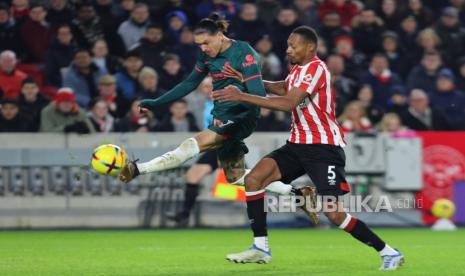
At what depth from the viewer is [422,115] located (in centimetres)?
1684

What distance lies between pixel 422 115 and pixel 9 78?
21.3ft

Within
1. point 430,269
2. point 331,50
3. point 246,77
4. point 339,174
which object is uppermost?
point 331,50

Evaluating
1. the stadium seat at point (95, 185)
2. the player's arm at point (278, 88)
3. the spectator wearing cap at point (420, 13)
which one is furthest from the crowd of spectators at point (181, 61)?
the player's arm at point (278, 88)

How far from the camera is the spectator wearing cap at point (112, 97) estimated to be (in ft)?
53.1

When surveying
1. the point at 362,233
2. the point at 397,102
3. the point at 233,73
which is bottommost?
the point at 362,233

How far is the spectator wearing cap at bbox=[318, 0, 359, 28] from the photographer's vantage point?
63.0 ft

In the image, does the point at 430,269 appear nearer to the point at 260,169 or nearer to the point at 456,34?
the point at 260,169

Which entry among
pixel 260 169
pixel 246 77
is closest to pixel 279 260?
pixel 260 169

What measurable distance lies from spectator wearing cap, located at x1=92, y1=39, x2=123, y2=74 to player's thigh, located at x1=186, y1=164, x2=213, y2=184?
274cm

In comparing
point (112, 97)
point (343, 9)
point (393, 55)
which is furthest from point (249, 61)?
point (343, 9)

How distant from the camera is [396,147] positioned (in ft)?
51.7

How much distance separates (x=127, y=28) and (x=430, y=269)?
9563 mm

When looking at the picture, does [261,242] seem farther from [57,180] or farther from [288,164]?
[57,180]

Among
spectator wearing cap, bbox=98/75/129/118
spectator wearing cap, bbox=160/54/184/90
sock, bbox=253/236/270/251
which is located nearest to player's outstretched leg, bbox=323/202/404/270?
sock, bbox=253/236/270/251
